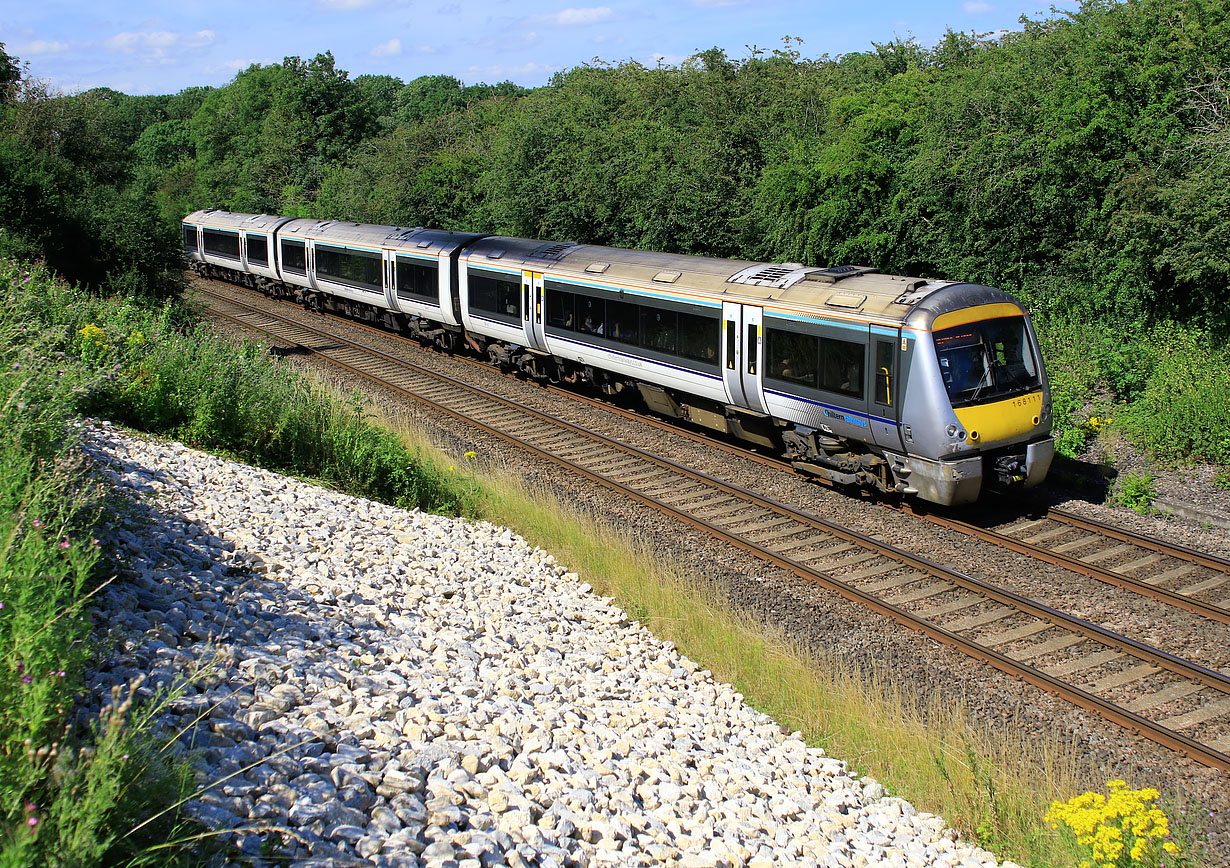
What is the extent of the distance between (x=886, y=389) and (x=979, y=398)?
112 cm

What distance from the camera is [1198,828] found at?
6090mm

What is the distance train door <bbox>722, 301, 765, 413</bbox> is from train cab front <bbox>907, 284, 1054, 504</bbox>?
9.16ft

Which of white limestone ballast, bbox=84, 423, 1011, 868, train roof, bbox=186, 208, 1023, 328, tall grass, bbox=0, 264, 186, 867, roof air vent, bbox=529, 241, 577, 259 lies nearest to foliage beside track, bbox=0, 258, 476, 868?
tall grass, bbox=0, 264, 186, 867

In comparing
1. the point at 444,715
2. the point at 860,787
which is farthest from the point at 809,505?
the point at 444,715

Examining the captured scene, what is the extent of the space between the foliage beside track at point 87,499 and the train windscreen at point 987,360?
662cm

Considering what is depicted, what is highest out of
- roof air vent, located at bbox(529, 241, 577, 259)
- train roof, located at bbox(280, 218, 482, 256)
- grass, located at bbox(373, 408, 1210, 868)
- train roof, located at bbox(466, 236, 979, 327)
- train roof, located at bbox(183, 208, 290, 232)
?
train roof, located at bbox(183, 208, 290, 232)

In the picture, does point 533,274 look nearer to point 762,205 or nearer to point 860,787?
point 762,205

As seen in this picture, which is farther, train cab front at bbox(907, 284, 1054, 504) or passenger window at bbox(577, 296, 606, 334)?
passenger window at bbox(577, 296, 606, 334)

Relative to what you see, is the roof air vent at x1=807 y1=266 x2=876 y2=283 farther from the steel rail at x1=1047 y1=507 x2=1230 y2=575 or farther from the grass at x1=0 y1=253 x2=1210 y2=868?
the grass at x1=0 y1=253 x2=1210 y2=868

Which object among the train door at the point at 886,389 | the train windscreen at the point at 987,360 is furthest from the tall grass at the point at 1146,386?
the train door at the point at 886,389

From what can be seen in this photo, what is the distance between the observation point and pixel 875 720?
7.28 m

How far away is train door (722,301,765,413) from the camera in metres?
13.3

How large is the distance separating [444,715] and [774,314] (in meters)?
8.72

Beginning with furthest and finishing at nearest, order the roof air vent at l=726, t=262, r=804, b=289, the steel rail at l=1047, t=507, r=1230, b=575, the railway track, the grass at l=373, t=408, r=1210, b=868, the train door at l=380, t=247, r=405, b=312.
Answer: the train door at l=380, t=247, r=405, b=312
the roof air vent at l=726, t=262, r=804, b=289
the steel rail at l=1047, t=507, r=1230, b=575
the railway track
the grass at l=373, t=408, r=1210, b=868
